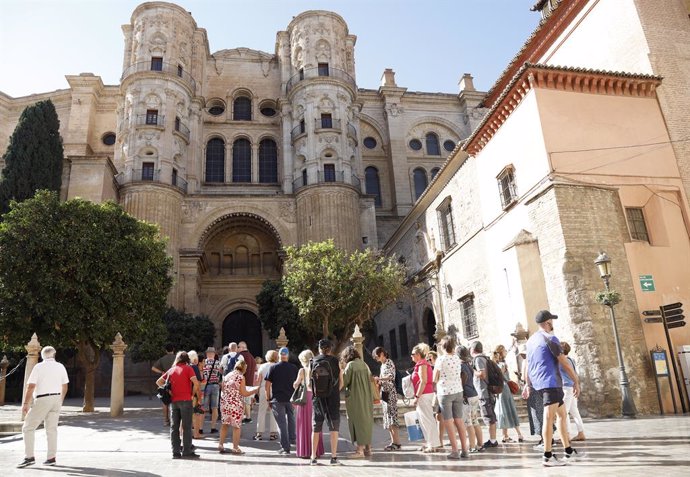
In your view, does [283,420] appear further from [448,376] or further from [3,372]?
[3,372]

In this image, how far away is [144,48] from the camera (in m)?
31.9

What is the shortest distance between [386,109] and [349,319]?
23.2 meters

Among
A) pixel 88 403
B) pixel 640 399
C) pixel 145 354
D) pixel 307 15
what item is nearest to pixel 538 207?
pixel 640 399

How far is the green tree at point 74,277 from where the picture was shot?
15.3 m

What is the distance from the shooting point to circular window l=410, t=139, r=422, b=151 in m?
39.7

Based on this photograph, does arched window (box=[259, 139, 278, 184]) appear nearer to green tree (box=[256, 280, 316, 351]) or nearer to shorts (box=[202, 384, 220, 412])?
green tree (box=[256, 280, 316, 351])

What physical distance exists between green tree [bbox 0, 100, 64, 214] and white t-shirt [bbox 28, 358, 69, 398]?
19324 mm

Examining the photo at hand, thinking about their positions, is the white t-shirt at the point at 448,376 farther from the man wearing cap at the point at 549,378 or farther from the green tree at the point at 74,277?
the green tree at the point at 74,277

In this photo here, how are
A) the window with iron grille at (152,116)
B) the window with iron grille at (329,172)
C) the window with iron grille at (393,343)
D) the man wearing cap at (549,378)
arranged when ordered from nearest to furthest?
the man wearing cap at (549,378)
the window with iron grille at (393,343)
the window with iron grille at (152,116)
the window with iron grille at (329,172)

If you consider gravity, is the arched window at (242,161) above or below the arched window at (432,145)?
below

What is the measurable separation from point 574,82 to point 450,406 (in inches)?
414

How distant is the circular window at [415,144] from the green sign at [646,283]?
94.9 feet

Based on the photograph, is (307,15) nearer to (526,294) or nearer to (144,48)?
(144,48)

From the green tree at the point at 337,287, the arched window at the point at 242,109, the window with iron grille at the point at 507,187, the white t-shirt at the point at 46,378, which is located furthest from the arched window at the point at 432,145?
the white t-shirt at the point at 46,378
